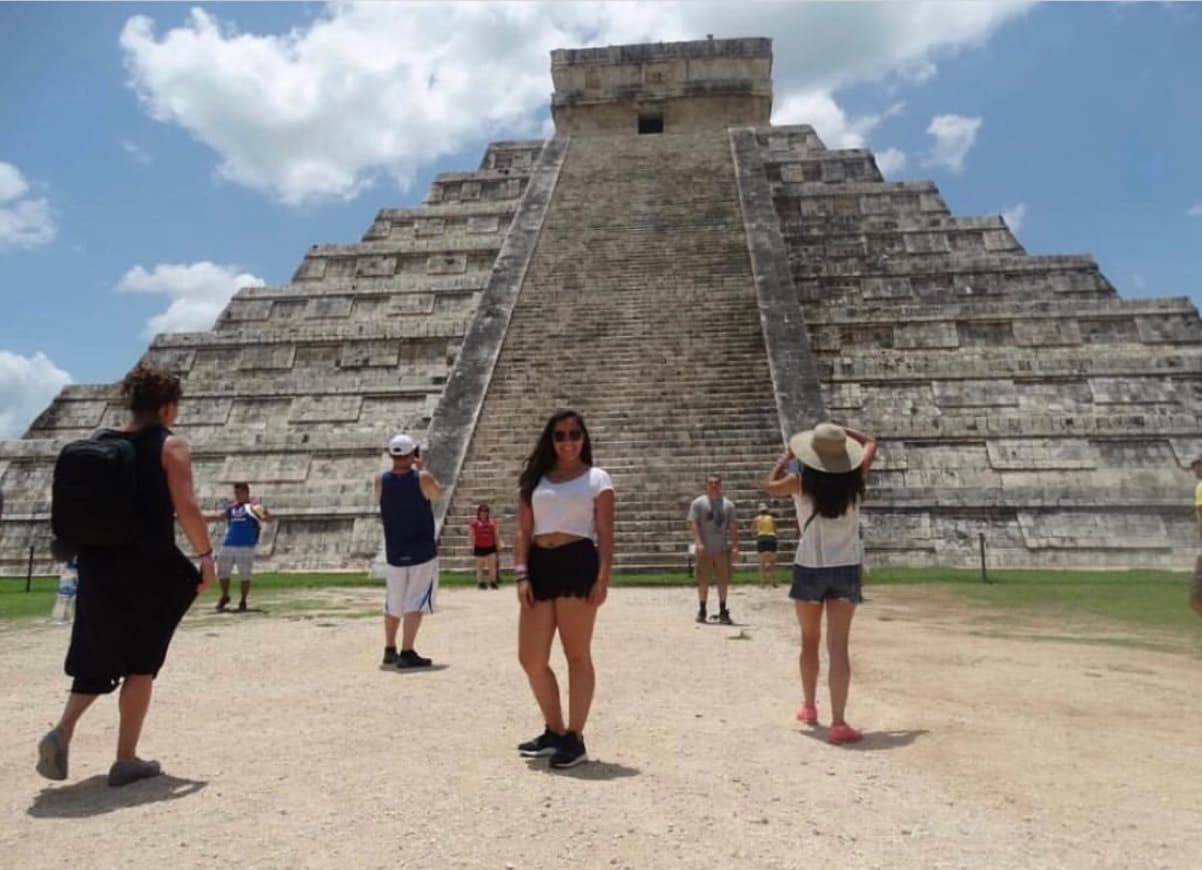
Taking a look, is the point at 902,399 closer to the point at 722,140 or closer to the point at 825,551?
the point at 825,551

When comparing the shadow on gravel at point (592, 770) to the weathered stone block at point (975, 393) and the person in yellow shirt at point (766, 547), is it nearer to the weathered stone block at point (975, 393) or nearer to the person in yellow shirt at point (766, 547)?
the person in yellow shirt at point (766, 547)

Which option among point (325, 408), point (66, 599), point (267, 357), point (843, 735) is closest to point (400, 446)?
point (843, 735)

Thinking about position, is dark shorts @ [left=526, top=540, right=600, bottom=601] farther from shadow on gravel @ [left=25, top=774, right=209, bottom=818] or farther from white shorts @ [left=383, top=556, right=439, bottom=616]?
white shorts @ [left=383, top=556, right=439, bottom=616]

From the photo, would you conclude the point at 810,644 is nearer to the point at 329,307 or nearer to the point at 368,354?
the point at 368,354

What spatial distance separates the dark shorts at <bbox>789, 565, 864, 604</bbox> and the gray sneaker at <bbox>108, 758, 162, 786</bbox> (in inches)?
130

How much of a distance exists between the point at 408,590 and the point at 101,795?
3.31 metres

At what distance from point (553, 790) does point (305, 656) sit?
403 centimetres

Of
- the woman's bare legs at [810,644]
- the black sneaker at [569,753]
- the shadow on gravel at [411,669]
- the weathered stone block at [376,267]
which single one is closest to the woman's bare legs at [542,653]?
the black sneaker at [569,753]

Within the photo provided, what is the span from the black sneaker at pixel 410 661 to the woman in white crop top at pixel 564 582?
2555mm

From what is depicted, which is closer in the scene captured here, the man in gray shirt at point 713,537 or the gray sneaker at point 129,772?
the gray sneaker at point 129,772

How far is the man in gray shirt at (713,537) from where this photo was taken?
9594 millimetres

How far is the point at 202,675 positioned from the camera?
6746 mm

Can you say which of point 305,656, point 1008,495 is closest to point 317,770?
point 305,656

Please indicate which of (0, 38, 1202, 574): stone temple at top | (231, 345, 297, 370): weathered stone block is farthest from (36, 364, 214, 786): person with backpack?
(231, 345, 297, 370): weathered stone block
